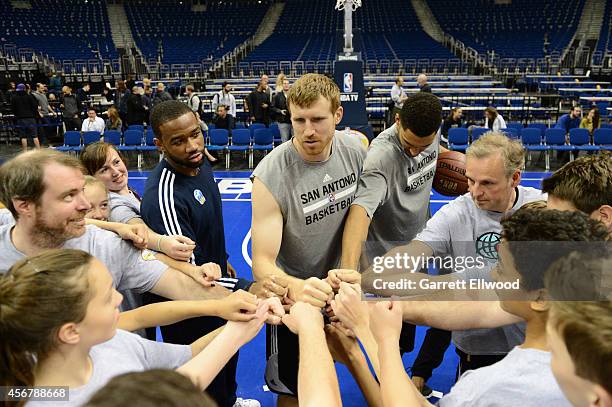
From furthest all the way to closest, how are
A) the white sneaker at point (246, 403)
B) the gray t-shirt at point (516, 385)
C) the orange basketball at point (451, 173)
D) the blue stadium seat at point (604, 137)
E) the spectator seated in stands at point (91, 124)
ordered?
the spectator seated in stands at point (91, 124) < the blue stadium seat at point (604, 137) < the orange basketball at point (451, 173) < the white sneaker at point (246, 403) < the gray t-shirt at point (516, 385)

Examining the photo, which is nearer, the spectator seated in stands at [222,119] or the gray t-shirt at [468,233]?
the gray t-shirt at [468,233]

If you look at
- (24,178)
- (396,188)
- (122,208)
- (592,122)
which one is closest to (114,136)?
(122,208)

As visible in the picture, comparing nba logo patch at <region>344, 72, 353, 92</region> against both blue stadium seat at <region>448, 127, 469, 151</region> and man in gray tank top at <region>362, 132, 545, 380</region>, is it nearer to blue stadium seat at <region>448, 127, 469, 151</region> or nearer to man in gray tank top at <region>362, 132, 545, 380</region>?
blue stadium seat at <region>448, 127, 469, 151</region>

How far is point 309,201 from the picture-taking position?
2762 millimetres

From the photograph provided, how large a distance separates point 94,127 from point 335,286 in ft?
37.8

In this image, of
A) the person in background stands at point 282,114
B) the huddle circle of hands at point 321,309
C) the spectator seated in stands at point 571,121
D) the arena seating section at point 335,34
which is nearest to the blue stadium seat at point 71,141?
the person in background stands at point 282,114

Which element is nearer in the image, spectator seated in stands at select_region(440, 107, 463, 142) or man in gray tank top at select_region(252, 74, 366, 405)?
man in gray tank top at select_region(252, 74, 366, 405)

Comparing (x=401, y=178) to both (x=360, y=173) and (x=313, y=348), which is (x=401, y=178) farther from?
(x=313, y=348)

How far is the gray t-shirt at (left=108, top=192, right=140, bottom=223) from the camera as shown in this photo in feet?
9.85

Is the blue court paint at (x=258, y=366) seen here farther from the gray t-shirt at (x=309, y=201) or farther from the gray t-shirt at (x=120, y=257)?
the gray t-shirt at (x=120, y=257)

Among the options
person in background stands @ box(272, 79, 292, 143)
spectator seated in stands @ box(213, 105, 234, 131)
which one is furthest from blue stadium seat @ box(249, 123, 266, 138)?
spectator seated in stands @ box(213, 105, 234, 131)

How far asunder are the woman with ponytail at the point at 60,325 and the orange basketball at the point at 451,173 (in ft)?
9.37

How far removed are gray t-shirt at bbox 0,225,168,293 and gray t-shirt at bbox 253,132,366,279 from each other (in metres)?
0.75

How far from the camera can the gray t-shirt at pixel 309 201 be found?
108 inches
